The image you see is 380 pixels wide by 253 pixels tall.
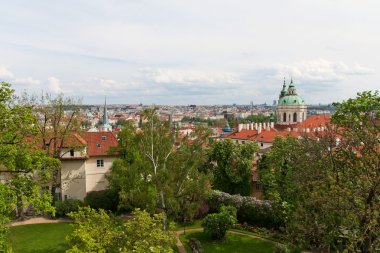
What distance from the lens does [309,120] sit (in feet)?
307

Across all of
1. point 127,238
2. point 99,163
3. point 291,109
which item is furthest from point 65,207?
point 291,109

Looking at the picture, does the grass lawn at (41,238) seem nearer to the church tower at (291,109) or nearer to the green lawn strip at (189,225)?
A: the green lawn strip at (189,225)

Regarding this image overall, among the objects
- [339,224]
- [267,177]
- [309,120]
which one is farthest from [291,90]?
[339,224]

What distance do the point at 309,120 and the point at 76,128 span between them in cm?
7436

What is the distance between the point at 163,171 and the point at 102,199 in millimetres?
12462

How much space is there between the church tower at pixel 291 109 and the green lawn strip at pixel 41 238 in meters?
81.6

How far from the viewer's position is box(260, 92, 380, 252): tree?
1562 centimetres

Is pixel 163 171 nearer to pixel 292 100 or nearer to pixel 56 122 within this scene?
pixel 56 122

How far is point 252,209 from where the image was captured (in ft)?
101

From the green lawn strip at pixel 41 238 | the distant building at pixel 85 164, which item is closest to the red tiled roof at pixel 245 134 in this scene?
the distant building at pixel 85 164

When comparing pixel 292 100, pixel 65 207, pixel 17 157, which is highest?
pixel 292 100

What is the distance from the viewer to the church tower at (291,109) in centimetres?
A: 10025

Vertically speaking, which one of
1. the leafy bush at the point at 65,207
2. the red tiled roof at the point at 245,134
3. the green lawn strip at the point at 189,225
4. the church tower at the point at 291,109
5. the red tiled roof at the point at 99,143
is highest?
the church tower at the point at 291,109

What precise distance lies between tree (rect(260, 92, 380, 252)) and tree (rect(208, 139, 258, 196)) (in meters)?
14.4
